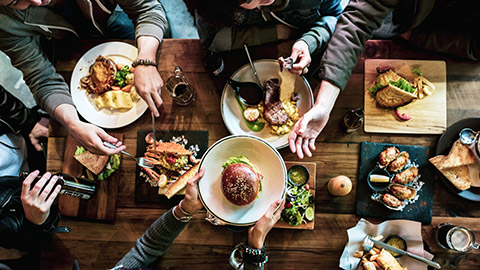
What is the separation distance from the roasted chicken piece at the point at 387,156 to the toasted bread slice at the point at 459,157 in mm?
288

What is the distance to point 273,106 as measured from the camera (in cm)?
177

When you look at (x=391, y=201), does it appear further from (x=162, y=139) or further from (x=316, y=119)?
(x=162, y=139)

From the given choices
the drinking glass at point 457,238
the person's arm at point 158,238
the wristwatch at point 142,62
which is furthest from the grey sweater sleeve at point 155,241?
the drinking glass at point 457,238

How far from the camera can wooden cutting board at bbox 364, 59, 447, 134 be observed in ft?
5.95

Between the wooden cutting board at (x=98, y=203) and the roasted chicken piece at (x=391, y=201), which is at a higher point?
the roasted chicken piece at (x=391, y=201)

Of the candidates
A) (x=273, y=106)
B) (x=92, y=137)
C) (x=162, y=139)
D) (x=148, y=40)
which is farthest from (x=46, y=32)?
(x=273, y=106)

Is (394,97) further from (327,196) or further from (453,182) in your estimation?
(327,196)

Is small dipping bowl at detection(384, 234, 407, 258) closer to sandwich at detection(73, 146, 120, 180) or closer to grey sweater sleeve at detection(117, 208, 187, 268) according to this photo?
grey sweater sleeve at detection(117, 208, 187, 268)

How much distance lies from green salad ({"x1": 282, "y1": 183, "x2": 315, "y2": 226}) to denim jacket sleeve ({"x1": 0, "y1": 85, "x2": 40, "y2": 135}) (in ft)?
7.75

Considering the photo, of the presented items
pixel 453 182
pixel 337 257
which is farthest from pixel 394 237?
pixel 453 182

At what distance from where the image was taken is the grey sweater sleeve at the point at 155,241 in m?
1.68

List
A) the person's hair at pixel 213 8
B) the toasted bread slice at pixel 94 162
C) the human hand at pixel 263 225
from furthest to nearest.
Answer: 1. the toasted bread slice at pixel 94 162
2. the human hand at pixel 263 225
3. the person's hair at pixel 213 8

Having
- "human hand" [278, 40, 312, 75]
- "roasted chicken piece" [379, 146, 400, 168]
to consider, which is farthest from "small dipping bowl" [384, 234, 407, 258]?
"human hand" [278, 40, 312, 75]

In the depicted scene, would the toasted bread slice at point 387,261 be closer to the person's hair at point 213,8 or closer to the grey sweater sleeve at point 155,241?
the grey sweater sleeve at point 155,241
